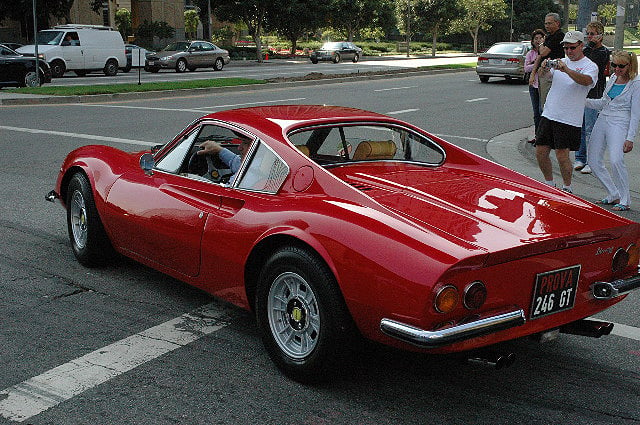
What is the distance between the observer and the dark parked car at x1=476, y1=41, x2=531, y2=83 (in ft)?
95.3

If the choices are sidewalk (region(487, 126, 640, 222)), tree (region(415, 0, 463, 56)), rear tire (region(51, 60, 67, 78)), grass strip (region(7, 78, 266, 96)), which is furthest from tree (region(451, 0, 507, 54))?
sidewalk (region(487, 126, 640, 222))

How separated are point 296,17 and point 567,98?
50.7 metres

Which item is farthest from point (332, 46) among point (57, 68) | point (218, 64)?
point (57, 68)

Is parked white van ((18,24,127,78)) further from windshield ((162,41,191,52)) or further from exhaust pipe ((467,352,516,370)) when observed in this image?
exhaust pipe ((467,352,516,370))

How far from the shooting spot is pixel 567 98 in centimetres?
850

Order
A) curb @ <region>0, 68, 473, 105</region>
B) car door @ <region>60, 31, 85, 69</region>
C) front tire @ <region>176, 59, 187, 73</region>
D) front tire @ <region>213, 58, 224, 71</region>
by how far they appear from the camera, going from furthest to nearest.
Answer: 1. front tire @ <region>213, 58, 224, 71</region>
2. front tire @ <region>176, 59, 187, 73</region>
3. car door @ <region>60, 31, 85, 69</region>
4. curb @ <region>0, 68, 473, 105</region>

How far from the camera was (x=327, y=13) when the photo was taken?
60.3 meters

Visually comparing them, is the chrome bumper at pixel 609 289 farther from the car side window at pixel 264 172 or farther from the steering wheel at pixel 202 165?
the steering wheel at pixel 202 165

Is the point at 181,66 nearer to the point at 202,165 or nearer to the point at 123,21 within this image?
the point at 123,21

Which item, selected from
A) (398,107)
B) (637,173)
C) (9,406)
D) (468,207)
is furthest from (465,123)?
(9,406)

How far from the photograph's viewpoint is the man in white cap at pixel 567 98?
832 centimetres

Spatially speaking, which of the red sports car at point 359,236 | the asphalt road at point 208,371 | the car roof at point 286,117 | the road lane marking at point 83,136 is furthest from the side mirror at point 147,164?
the road lane marking at point 83,136

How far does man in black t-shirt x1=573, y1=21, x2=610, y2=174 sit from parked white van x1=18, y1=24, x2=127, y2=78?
935 inches

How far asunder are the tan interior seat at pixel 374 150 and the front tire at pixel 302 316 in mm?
1203
